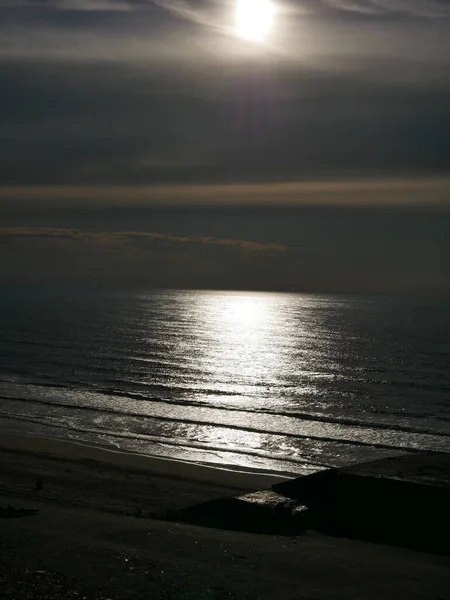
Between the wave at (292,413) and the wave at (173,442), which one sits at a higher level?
the wave at (292,413)

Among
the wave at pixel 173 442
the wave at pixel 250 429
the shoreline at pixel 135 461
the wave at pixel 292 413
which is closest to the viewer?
the shoreline at pixel 135 461

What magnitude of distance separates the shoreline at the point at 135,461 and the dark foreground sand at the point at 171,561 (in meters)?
5.49

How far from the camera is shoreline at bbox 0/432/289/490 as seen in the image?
26875 mm

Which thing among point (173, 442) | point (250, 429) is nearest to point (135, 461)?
point (173, 442)

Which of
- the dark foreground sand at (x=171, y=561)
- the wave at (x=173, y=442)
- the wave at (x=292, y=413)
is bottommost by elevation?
the wave at (x=173, y=442)

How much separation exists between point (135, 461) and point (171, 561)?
48.5 ft

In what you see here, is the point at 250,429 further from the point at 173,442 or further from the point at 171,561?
the point at 171,561

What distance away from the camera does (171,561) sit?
15.0m

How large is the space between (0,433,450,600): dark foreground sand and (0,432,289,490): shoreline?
5.49 m

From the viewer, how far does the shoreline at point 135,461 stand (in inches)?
1058

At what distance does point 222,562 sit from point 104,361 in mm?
55591

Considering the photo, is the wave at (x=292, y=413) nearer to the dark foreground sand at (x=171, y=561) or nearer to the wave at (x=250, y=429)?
the wave at (x=250, y=429)

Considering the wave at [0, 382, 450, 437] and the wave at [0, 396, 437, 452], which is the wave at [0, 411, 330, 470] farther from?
the wave at [0, 382, 450, 437]

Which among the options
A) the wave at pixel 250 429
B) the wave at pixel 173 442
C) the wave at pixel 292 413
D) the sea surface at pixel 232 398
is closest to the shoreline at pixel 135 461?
the sea surface at pixel 232 398
